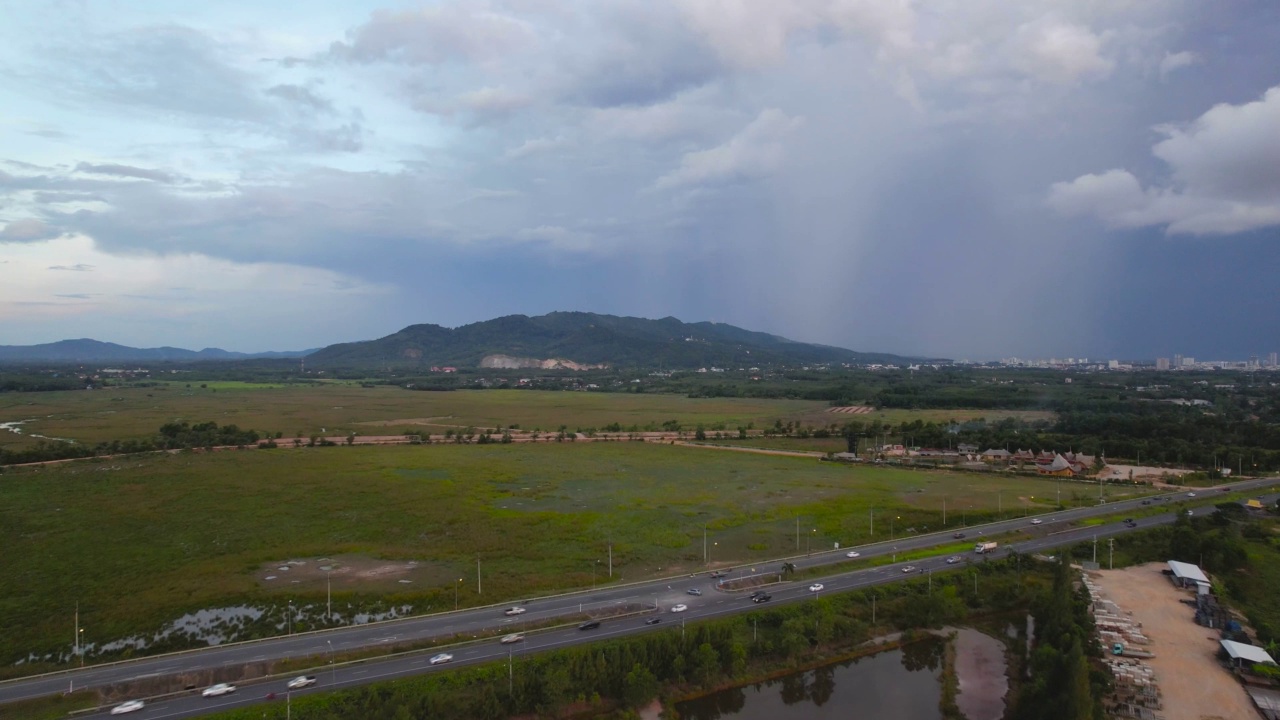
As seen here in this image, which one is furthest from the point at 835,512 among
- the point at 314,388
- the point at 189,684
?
the point at 314,388

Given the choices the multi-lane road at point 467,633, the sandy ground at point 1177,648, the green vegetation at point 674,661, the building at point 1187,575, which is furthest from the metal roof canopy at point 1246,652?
the multi-lane road at point 467,633

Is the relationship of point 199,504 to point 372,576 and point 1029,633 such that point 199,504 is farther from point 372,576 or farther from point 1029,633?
point 1029,633

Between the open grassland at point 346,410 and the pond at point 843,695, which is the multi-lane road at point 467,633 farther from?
the open grassland at point 346,410

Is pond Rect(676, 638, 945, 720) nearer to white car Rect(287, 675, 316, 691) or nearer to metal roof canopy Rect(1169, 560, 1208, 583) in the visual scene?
white car Rect(287, 675, 316, 691)

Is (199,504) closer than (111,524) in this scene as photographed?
No

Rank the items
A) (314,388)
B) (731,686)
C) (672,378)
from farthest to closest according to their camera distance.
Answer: (672,378) < (314,388) < (731,686)

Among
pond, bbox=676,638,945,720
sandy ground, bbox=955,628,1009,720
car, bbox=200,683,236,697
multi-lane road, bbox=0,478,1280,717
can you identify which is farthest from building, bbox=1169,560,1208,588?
car, bbox=200,683,236,697
